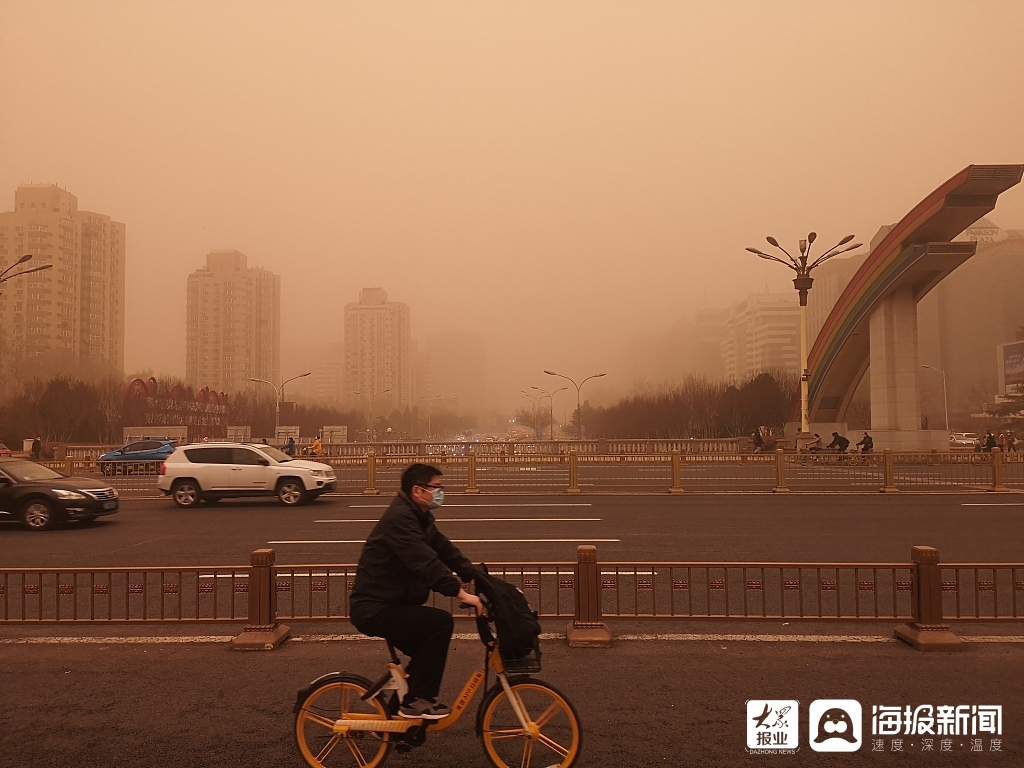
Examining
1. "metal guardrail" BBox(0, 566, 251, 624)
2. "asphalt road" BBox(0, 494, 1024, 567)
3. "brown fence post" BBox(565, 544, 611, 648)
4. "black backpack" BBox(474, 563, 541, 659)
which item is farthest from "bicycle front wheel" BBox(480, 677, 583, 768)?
"asphalt road" BBox(0, 494, 1024, 567)

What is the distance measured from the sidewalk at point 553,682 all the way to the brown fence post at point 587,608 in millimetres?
118

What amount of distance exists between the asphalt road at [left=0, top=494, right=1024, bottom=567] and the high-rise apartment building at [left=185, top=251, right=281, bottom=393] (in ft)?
319

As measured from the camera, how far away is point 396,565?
441 cm

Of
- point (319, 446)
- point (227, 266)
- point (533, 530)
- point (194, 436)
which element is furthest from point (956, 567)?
point (227, 266)

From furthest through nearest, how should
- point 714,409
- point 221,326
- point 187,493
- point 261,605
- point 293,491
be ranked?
1. point 221,326
2. point 714,409
3. point 187,493
4. point 293,491
5. point 261,605

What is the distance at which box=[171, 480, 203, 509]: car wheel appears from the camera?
19.7 metres

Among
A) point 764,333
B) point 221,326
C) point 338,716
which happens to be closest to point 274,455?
point 338,716

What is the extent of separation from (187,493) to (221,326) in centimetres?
9888

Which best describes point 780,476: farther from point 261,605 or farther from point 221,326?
point 221,326

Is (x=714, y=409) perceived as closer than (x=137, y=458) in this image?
No

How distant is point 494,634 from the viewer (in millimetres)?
4578

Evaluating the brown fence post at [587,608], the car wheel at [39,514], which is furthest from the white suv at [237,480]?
the brown fence post at [587,608]

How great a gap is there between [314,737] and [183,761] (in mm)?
899

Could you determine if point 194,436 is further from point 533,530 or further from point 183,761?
point 183,761
